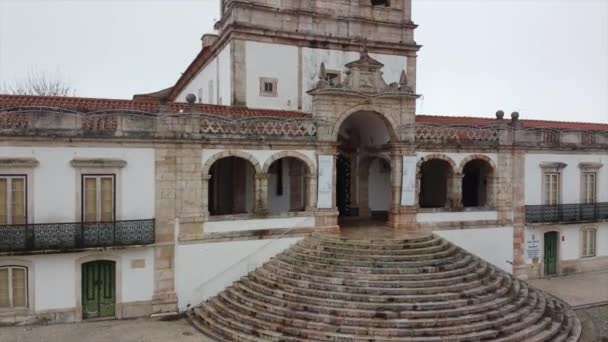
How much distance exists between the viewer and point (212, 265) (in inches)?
571

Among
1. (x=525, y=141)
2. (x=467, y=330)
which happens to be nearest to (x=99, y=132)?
(x=467, y=330)

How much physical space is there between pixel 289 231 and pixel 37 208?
705 cm

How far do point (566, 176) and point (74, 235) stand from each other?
17589mm

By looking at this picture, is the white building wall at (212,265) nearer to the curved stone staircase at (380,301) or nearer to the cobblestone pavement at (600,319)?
the curved stone staircase at (380,301)

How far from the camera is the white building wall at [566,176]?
18.7 meters

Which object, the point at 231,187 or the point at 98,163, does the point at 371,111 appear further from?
the point at 98,163

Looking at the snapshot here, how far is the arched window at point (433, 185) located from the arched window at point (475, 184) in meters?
0.88

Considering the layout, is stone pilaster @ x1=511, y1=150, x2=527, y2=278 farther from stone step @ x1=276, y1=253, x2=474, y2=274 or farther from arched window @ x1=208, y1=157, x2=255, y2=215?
arched window @ x1=208, y1=157, x2=255, y2=215

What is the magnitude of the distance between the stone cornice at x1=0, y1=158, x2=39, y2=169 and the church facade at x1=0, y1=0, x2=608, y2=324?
38 mm

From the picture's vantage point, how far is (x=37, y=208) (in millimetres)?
12758

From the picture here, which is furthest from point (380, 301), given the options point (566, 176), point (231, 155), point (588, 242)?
point (588, 242)

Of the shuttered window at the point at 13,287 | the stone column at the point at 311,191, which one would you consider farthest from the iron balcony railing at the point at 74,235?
the stone column at the point at 311,191

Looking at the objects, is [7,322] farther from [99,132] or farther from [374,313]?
[374,313]

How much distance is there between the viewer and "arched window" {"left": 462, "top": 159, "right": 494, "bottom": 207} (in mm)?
19681
